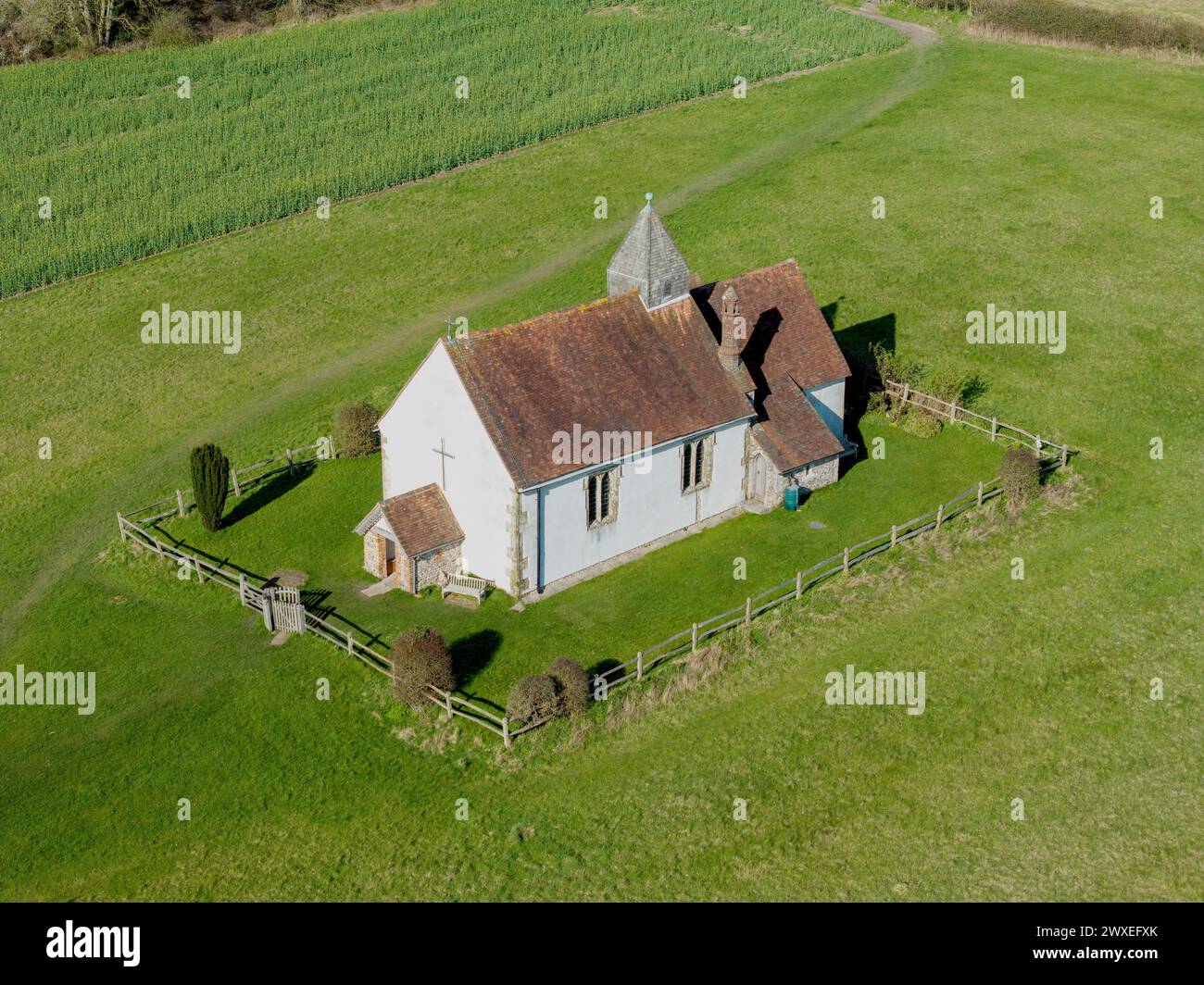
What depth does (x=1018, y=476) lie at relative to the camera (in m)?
44.9

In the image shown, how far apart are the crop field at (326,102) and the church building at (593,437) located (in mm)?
30493

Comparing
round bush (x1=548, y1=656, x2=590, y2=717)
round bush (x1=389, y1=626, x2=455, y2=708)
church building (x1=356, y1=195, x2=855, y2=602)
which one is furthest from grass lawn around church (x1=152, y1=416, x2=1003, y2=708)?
round bush (x1=548, y1=656, x2=590, y2=717)

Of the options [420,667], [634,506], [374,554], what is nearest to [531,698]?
[420,667]

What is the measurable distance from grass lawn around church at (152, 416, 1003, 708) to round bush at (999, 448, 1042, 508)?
1.91 m

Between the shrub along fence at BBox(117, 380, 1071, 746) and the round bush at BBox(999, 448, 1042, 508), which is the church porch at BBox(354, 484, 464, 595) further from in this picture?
the round bush at BBox(999, 448, 1042, 508)

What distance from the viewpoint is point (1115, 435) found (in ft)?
164

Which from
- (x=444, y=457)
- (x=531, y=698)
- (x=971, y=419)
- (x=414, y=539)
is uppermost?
(x=444, y=457)

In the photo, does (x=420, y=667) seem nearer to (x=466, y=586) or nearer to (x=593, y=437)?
(x=466, y=586)

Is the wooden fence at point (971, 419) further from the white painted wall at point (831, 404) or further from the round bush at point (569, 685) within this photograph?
the round bush at point (569, 685)

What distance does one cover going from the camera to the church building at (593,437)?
40.2m

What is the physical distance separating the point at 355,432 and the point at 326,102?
3519 centimetres

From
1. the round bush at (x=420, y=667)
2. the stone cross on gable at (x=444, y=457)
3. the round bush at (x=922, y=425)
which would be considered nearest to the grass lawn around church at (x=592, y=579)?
the round bush at (x=922, y=425)

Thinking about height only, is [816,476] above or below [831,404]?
below
